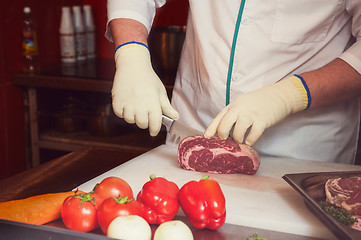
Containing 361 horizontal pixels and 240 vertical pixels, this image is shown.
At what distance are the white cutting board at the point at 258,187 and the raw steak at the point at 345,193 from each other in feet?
0.23

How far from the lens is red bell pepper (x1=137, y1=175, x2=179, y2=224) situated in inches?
40.6

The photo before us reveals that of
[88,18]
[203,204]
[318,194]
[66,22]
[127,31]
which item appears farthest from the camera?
[88,18]

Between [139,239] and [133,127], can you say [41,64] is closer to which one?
[133,127]

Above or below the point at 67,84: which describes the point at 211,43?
above

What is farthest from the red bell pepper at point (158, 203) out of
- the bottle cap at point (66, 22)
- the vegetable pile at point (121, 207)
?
the bottle cap at point (66, 22)

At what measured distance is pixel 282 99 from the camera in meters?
1.36

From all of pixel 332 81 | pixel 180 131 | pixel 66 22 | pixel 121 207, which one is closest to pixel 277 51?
pixel 332 81

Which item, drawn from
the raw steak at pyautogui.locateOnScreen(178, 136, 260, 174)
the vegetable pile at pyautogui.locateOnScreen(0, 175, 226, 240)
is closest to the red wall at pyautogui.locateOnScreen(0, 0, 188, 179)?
the raw steak at pyautogui.locateOnScreen(178, 136, 260, 174)

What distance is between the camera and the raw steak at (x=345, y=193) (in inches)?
41.6

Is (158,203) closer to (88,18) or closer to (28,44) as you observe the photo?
(28,44)

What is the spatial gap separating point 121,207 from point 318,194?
0.48 m

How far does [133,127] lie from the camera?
2699mm

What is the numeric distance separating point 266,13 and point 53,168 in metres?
0.86

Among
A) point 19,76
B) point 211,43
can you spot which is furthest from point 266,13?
point 19,76
